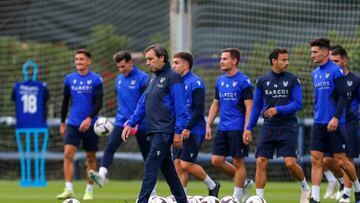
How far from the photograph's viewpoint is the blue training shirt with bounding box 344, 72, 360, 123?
57.9 feet

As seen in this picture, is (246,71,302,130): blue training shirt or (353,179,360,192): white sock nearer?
(246,71,302,130): blue training shirt

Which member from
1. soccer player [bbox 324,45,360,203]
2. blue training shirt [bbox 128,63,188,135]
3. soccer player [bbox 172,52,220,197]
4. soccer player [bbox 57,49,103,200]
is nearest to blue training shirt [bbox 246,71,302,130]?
soccer player [bbox 172,52,220,197]

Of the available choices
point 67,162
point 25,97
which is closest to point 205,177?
point 67,162

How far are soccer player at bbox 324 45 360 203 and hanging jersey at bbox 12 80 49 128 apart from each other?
25.2 ft

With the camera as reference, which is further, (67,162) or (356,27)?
(356,27)

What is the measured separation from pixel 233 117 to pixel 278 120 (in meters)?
1.01

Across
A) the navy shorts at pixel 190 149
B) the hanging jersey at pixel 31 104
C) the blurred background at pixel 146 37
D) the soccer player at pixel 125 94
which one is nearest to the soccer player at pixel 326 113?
the navy shorts at pixel 190 149

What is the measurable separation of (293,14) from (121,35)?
4621 millimetres

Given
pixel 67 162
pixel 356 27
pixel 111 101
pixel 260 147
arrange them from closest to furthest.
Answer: pixel 260 147, pixel 67 162, pixel 356 27, pixel 111 101

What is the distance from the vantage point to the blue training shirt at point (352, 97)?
1766 cm

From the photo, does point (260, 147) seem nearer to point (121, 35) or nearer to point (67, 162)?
point (67, 162)

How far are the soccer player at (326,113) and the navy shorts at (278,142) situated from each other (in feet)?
1.27

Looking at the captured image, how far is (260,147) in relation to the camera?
52.0ft

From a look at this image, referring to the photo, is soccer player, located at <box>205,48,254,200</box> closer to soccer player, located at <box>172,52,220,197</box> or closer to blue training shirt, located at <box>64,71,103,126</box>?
soccer player, located at <box>172,52,220,197</box>
